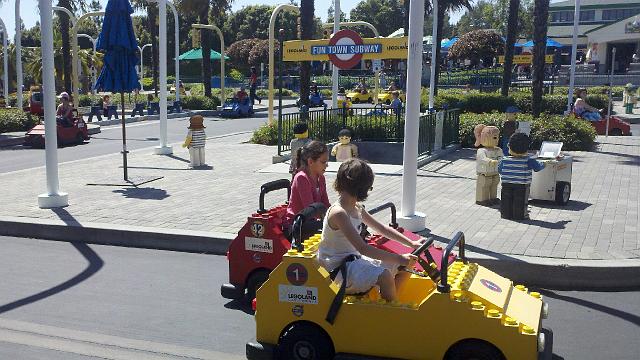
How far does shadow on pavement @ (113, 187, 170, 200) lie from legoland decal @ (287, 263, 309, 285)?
6.43 m

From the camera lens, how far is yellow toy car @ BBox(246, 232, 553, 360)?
167 inches

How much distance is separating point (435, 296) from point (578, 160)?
11715 millimetres

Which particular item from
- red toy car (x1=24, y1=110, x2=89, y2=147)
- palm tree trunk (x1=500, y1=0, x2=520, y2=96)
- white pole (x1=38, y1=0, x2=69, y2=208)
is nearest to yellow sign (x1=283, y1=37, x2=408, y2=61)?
white pole (x1=38, y1=0, x2=69, y2=208)

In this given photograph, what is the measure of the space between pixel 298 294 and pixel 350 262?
1.41 feet

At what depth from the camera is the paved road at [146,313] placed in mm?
5172

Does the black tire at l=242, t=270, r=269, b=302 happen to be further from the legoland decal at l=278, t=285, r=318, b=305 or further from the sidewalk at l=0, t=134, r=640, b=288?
the sidewalk at l=0, t=134, r=640, b=288

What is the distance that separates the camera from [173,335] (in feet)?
17.9

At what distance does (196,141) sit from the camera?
1395 cm

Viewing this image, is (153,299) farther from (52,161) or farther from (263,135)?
(263,135)

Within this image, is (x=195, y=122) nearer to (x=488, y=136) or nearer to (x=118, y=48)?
(x=118, y=48)

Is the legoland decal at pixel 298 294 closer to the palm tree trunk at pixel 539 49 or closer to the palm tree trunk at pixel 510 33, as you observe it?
the palm tree trunk at pixel 539 49

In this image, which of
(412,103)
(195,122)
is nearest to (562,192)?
(412,103)

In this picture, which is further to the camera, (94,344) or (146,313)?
(146,313)

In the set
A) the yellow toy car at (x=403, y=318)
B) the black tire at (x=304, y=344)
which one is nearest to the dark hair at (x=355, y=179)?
the yellow toy car at (x=403, y=318)
